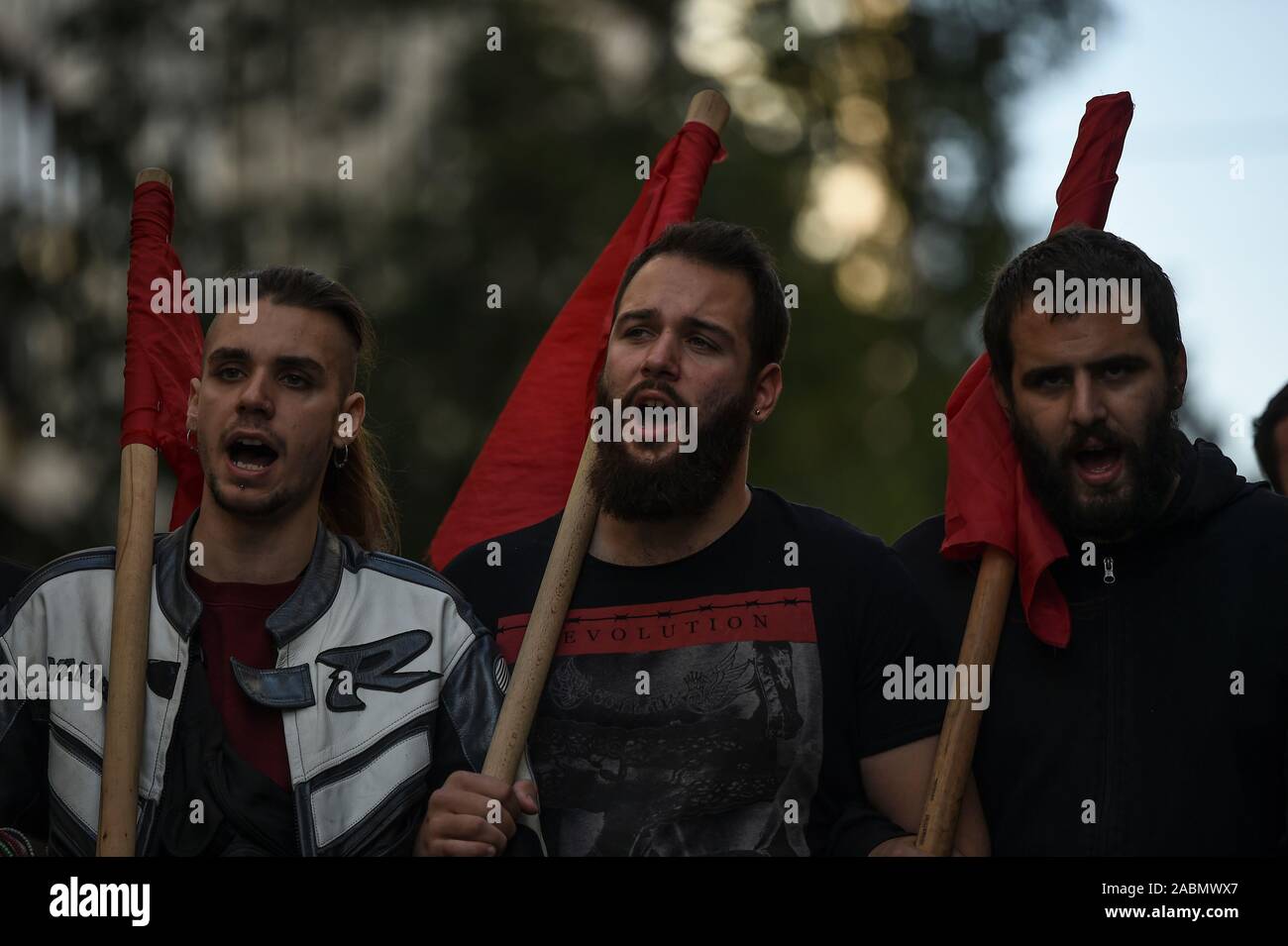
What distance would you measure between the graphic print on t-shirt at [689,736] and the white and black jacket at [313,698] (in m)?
0.16

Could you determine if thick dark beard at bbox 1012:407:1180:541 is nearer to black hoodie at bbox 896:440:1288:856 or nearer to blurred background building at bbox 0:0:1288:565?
black hoodie at bbox 896:440:1288:856

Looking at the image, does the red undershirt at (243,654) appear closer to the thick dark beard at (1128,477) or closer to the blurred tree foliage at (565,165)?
the thick dark beard at (1128,477)

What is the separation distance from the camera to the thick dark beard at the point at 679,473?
3.70 meters

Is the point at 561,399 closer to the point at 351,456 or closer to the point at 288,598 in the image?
the point at 351,456

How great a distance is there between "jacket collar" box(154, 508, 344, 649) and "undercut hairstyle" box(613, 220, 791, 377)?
87cm

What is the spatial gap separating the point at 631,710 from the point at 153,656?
99 centimetres

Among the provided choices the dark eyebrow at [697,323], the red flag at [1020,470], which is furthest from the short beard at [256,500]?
the red flag at [1020,470]

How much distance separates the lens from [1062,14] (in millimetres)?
10547

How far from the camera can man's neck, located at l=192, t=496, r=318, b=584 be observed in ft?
11.8

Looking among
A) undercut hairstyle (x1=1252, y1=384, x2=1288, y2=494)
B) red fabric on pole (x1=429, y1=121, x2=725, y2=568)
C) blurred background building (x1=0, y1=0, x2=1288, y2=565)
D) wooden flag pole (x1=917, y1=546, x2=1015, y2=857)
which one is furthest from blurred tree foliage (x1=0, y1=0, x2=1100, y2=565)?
wooden flag pole (x1=917, y1=546, x2=1015, y2=857)

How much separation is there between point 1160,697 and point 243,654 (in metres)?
1.89

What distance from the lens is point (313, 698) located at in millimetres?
3420

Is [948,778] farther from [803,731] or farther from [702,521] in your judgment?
[702,521]
